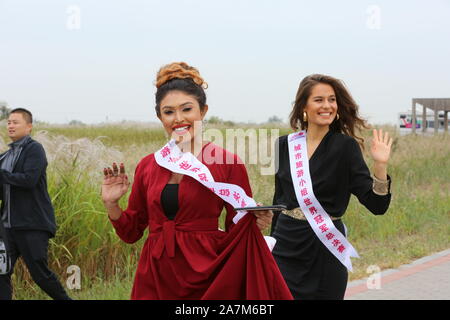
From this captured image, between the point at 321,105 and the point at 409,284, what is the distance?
9.67ft

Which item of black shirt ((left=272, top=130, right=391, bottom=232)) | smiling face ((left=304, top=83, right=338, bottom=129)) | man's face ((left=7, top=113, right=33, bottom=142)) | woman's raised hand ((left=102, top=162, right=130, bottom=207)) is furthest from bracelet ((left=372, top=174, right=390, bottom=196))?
man's face ((left=7, top=113, right=33, bottom=142))

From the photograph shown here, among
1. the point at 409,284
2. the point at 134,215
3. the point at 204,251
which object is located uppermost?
the point at 134,215

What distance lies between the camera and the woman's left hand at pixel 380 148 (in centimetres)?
383

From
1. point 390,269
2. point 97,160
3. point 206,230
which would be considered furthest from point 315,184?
point 97,160

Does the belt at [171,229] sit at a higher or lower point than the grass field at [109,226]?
higher

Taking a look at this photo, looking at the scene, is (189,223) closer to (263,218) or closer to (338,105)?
(263,218)

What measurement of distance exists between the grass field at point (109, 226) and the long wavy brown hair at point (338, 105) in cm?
224

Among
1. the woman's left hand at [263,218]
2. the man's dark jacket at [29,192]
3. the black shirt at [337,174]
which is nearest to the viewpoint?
the woman's left hand at [263,218]

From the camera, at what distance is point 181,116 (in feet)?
10.0

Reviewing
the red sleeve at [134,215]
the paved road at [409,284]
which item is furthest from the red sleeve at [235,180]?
the paved road at [409,284]

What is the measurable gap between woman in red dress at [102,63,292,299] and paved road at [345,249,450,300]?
10.2 ft

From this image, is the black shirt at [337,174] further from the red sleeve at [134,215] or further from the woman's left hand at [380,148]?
the red sleeve at [134,215]

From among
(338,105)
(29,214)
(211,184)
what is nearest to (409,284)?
(338,105)

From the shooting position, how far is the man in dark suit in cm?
502
